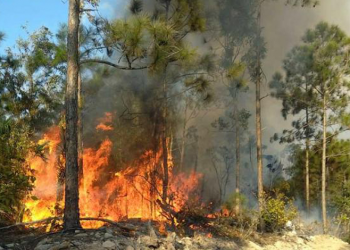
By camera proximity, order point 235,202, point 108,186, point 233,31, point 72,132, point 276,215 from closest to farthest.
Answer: point 72,132 → point 276,215 → point 108,186 → point 235,202 → point 233,31

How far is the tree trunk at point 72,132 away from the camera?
7.94 meters

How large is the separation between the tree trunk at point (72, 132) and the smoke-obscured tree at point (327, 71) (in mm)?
14689

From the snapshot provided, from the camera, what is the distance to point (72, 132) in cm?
829

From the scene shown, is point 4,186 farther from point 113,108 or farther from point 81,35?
point 113,108

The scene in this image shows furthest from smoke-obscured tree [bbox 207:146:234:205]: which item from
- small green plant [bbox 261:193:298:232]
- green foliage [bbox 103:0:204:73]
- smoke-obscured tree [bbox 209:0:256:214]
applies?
green foliage [bbox 103:0:204:73]

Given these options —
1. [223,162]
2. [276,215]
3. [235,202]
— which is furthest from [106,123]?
[223,162]

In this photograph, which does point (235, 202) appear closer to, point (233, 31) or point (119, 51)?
point (119, 51)

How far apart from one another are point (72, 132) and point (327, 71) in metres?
15.9

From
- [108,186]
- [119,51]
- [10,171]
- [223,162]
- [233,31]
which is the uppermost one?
[233,31]

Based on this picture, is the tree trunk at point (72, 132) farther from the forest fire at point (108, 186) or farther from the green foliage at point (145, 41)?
the forest fire at point (108, 186)

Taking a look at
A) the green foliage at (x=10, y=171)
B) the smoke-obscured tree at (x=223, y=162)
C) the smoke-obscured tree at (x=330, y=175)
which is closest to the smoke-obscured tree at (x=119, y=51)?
the green foliage at (x=10, y=171)

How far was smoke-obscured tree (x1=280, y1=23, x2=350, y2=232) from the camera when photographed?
1961cm

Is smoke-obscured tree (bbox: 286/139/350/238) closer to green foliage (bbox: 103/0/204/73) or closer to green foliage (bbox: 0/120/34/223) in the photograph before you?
green foliage (bbox: 103/0/204/73)

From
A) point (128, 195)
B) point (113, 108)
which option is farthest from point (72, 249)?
point (113, 108)
